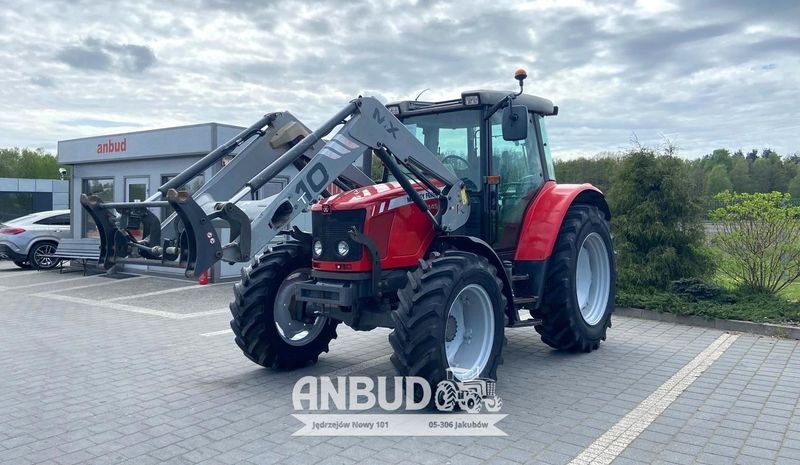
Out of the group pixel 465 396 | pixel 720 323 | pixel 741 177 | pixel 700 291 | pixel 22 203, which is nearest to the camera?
pixel 465 396

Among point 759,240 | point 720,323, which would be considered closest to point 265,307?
point 720,323

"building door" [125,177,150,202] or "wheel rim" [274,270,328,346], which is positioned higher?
"building door" [125,177,150,202]

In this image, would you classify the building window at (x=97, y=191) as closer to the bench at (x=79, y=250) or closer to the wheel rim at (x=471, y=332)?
the bench at (x=79, y=250)

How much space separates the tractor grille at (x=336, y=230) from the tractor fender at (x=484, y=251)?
2.87 feet

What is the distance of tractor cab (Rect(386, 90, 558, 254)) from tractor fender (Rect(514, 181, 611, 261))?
0.11 meters

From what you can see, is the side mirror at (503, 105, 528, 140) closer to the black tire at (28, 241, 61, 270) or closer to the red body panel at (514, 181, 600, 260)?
the red body panel at (514, 181, 600, 260)

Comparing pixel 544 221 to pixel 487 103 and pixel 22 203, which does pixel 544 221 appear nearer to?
pixel 487 103

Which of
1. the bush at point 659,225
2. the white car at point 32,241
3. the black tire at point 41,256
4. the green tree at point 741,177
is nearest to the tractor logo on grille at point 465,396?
the bush at point 659,225

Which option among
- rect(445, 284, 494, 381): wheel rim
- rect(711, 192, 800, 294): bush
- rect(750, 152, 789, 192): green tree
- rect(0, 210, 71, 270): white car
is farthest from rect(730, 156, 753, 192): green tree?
rect(445, 284, 494, 381): wheel rim

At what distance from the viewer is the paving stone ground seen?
438 cm

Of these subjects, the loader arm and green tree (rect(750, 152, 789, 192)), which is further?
green tree (rect(750, 152, 789, 192))

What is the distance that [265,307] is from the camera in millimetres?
6211

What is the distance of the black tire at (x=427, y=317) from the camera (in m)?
4.91

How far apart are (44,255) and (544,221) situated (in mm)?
15464
